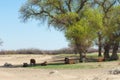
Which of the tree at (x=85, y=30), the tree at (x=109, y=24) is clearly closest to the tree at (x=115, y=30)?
the tree at (x=109, y=24)

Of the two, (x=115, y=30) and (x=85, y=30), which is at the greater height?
(x=115, y=30)

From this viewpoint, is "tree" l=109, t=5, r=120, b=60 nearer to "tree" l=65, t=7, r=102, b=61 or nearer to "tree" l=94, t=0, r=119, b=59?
"tree" l=94, t=0, r=119, b=59

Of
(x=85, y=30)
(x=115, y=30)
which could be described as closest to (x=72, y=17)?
(x=85, y=30)

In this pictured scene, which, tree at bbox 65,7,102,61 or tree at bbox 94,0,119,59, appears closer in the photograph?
tree at bbox 65,7,102,61

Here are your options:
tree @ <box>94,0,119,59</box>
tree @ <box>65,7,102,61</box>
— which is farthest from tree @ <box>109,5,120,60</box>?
tree @ <box>65,7,102,61</box>

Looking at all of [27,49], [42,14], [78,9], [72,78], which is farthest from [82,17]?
[27,49]

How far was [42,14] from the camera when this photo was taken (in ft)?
160

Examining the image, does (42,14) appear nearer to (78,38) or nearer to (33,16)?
(33,16)

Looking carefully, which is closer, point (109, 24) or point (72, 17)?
point (72, 17)

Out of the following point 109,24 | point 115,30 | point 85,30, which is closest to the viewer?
point 85,30

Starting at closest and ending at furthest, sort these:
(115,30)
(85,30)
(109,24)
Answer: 1. (85,30)
2. (115,30)
3. (109,24)

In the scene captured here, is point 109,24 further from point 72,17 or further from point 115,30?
point 72,17

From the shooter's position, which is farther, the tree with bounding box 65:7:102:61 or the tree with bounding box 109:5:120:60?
the tree with bounding box 109:5:120:60

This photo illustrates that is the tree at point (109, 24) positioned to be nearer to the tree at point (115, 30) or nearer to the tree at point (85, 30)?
the tree at point (115, 30)
